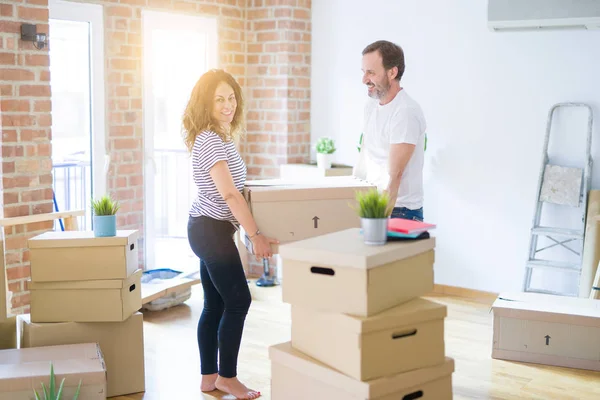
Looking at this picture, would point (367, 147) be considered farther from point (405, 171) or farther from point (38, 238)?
point (38, 238)

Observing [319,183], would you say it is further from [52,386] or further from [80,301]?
[52,386]

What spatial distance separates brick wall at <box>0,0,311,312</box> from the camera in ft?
14.6

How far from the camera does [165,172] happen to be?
725 cm

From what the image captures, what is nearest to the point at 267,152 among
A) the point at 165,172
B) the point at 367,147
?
A: the point at 165,172

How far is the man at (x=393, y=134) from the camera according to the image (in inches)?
134

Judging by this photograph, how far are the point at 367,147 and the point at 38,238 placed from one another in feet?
4.87

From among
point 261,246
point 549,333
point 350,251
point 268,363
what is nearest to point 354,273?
point 350,251

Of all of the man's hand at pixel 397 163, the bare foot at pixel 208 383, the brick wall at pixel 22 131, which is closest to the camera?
the man's hand at pixel 397 163

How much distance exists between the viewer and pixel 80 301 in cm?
358

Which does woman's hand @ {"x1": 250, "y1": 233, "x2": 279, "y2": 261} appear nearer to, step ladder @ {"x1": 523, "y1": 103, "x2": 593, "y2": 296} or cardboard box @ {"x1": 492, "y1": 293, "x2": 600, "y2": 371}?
cardboard box @ {"x1": 492, "y1": 293, "x2": 600, "y2": 371}

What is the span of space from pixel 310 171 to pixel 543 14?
1.90m

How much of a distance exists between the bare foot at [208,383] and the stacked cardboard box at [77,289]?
461 millimetres

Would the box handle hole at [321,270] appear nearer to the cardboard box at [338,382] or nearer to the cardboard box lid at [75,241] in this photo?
the cardboard box at [338,382]

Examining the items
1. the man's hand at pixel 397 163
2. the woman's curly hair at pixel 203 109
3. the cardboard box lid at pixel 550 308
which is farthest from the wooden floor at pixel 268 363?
the woman's curly hair at pixel 203 109
